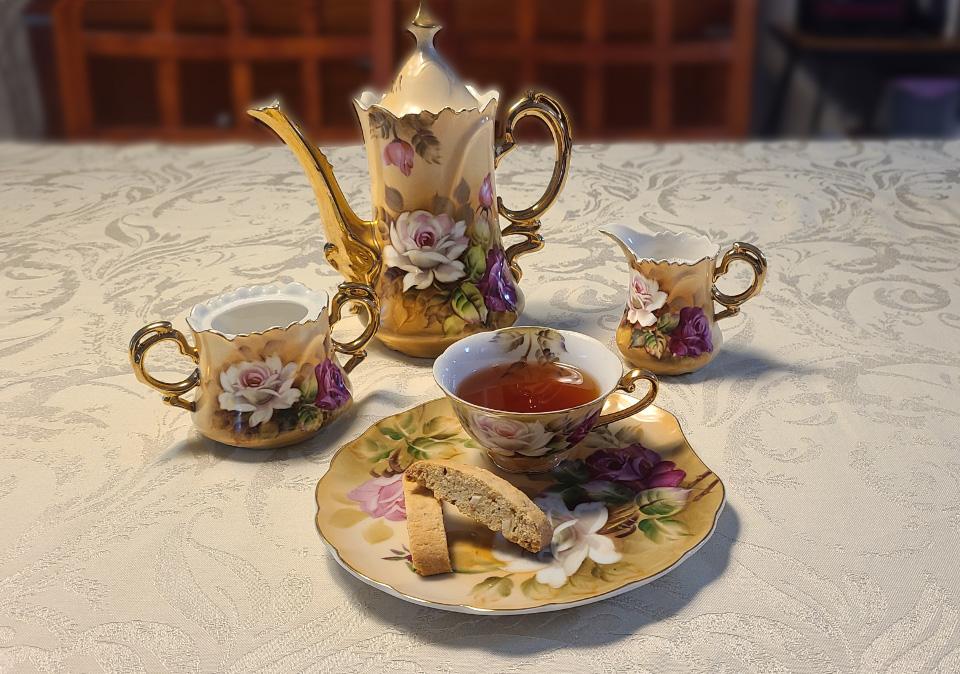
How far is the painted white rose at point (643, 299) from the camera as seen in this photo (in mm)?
786

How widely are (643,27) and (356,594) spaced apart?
2323 mm

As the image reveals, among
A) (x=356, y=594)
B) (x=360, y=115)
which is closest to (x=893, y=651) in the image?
(x=356, y=594)

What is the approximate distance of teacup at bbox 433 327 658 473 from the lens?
628mm

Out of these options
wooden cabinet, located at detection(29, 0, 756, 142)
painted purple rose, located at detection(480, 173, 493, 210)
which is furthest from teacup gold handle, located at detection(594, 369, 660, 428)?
wooden cabinet, located at detection(29, 0, 756, 142)

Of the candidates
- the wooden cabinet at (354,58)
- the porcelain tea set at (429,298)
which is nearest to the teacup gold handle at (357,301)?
the porcelain tea set at (429,298)

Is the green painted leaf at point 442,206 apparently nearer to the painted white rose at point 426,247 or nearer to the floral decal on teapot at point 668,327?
the painted white rose at point 426,247

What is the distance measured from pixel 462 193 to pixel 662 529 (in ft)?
1.09

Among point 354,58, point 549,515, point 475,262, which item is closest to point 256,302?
point 475,262

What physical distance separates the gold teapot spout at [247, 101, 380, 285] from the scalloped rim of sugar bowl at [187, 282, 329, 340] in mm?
82

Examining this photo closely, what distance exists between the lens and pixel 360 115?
795mm

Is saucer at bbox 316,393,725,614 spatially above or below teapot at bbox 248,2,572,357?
below

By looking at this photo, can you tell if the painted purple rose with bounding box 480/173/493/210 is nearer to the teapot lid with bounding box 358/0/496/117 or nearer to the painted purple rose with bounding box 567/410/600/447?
the teapot lid with bounding box 358/0/496/117

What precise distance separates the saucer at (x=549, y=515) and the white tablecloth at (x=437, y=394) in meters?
→ 0.02

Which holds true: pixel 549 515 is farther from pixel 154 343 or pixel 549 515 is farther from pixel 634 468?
pixel 154 343
